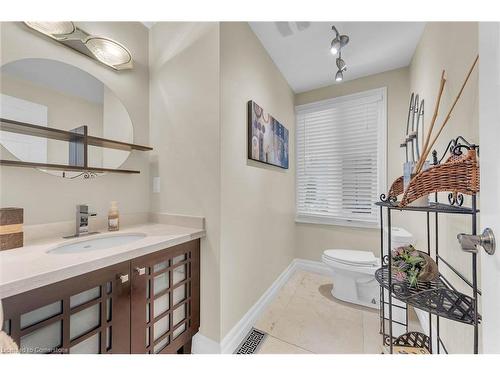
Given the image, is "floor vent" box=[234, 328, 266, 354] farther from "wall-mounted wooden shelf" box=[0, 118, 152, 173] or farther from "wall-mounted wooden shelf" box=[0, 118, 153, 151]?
"wall-mounted wooden shelf" box=[0, 118, 153, 151]

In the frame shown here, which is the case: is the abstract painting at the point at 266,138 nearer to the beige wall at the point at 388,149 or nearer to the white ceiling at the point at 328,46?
the white ceiling at the point at 328,46

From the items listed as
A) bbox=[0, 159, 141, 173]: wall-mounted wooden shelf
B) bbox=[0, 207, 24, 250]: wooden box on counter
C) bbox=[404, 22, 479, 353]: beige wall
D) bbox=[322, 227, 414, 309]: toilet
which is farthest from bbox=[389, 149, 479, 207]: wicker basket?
bbox=[0, 207, 24, 250]: wooden box on counter

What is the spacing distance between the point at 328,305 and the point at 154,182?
1917 millimetres

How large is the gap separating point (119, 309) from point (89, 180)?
33.3 inches

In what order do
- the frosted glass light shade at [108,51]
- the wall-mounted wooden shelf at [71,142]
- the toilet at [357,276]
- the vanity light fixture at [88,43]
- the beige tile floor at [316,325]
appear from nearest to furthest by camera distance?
the wall-mounted wooden shelf at [71,142], the vanity light fixture at [88,43], the frosted glass light shade at [108,51], the beige tile floor at [316,325], the toilet at [357,276]

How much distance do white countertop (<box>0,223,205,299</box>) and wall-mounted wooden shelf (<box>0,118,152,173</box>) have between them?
41 cm

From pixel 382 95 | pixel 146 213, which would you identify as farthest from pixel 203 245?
pixel 382 95

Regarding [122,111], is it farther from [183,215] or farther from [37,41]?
[183,215]

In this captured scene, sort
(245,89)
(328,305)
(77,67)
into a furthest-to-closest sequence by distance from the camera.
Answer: (328,305), (245,89), (77,67)

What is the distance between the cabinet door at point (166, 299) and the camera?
0.96 meters

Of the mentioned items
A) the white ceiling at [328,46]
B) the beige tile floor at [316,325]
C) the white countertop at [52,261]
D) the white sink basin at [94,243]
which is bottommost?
the beige tile floor at [316,325]

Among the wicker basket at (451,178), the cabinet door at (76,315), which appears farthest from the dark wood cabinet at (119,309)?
the wicker basket at (451,178)

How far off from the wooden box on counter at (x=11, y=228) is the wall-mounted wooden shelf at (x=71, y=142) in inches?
9.2

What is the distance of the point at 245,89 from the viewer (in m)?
1.53
